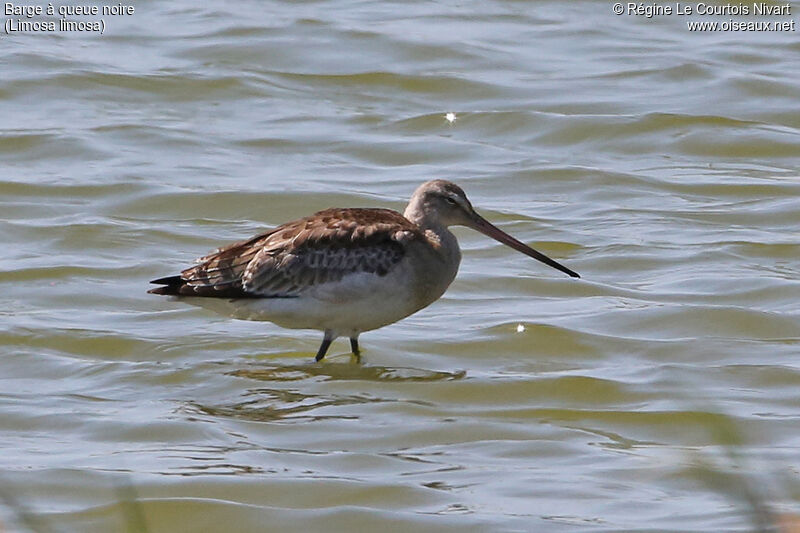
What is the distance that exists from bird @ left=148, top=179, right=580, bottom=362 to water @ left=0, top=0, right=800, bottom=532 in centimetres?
34

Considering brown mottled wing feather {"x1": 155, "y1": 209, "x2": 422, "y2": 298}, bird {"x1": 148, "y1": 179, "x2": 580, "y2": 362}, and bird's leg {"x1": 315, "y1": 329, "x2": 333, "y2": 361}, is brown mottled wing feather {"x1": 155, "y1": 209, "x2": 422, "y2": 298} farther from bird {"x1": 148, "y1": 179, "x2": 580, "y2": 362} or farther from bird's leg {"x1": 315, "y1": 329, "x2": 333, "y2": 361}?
bird's leg {"x1": 315, "y1": 329, "x2": 333, "y2": 361}

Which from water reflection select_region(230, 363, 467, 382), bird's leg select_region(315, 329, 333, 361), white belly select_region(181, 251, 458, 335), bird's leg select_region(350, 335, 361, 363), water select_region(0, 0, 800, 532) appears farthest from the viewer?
bird's leg select_region(350, 335, 361, 363)

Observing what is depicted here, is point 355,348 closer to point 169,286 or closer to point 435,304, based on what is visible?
point 169,286

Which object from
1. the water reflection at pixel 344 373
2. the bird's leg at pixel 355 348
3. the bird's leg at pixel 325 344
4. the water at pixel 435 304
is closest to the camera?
the water at pixel 435 304

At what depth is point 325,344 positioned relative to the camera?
29.9 feet

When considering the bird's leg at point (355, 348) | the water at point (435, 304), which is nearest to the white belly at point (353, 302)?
the bird's leg at point (355, 348)

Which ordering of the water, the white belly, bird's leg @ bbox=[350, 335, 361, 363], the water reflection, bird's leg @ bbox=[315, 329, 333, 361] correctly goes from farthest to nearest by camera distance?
bird's leg @ bbox=[350, 335, 361, 363] → bird's leg @ bbox=[315, 329, 333, 361] → the water reflection → the white belly → the water

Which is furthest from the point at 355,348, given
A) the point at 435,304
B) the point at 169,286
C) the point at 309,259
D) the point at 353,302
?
the point at 435,304

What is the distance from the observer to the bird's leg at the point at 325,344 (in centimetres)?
905

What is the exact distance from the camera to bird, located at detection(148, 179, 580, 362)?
29.1 ft

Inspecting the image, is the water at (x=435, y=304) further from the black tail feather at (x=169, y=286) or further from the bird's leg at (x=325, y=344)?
the black tail feather at (x=169, y=286)

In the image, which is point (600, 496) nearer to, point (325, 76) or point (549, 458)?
point (549, 458)

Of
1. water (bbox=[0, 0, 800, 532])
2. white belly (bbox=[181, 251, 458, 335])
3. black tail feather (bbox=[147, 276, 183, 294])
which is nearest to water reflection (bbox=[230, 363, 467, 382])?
water (bbox=[0, 0, 800, 532])

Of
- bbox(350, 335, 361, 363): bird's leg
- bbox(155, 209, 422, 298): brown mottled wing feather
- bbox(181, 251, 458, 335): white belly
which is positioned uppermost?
bbox(155, 209, 422, 298): brown mottled wing feather
